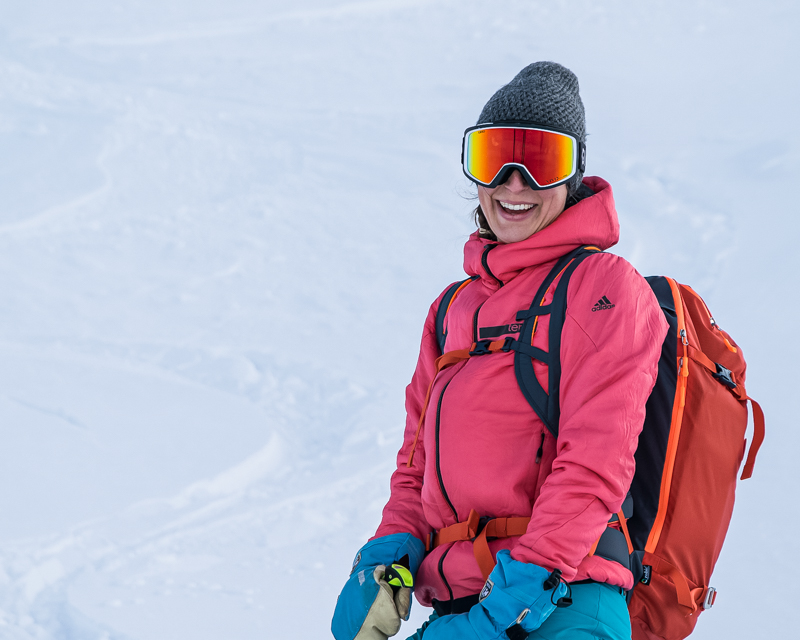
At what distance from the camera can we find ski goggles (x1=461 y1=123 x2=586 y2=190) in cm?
194

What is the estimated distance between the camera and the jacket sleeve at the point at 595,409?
5.30ft

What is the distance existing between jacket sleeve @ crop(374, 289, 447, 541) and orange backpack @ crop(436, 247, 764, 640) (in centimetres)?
38

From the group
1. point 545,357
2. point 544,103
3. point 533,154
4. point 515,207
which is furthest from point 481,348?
point 544,103

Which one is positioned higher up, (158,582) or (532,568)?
(532,568)

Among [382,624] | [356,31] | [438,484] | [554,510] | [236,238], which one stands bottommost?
[236,238]

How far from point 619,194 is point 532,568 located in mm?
8531

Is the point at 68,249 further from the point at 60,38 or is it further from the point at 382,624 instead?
the point at 382,624

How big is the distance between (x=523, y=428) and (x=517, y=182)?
24.0 inches

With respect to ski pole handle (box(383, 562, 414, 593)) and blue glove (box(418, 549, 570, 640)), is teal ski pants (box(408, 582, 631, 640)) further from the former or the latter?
ski pole handle (box(383, 562, 414, 593))

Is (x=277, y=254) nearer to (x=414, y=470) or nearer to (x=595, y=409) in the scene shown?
(x=414, y=470)

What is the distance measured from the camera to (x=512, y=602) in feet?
5.22

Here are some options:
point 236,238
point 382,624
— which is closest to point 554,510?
point 382,624

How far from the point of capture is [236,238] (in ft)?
29.7

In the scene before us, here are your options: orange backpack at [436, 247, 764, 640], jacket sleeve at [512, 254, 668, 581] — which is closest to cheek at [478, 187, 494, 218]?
orange backpack at [436, 247, 764, 640]
